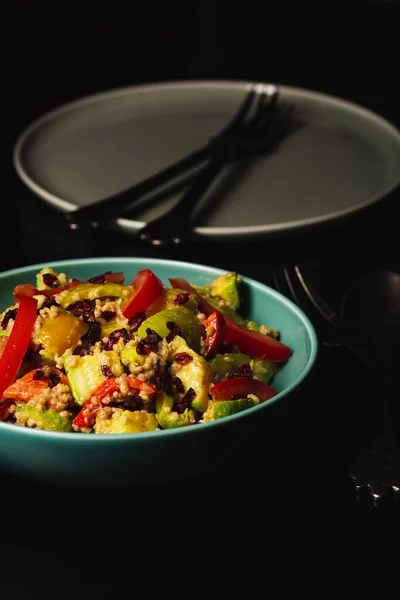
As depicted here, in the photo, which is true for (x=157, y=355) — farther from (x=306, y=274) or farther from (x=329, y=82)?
(x=329, y=82)

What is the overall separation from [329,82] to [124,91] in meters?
1.34

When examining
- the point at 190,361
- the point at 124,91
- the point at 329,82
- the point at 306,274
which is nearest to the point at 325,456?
the point at 190,361

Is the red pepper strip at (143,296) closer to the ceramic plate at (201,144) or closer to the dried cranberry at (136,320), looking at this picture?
the dried cranberry at (136,320)

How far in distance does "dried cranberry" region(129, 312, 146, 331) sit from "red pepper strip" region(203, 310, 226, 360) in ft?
0.33

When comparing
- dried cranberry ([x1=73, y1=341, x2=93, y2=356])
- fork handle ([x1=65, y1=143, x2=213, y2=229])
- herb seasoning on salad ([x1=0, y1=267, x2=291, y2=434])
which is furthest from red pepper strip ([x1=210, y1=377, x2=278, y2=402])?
fork handle ([x1=65, y1=143, x2=213, y2=229])

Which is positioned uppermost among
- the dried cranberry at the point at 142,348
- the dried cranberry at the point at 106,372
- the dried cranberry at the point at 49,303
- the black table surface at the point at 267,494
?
the dried cranberry at the point at 142,348

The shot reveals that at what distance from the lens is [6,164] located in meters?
2.75

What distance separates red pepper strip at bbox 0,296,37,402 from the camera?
51.5 inches

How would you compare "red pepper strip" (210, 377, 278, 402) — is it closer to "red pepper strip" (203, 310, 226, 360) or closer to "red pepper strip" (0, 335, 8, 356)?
"red pepper strip" (203, 310, 226, 360)

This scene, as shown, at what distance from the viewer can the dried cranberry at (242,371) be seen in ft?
4.48

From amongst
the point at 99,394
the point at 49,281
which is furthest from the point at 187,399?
the point at 49,281

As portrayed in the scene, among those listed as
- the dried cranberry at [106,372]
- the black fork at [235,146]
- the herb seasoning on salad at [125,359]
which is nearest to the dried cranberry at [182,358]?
the herb seasoning on salad at [125,359]

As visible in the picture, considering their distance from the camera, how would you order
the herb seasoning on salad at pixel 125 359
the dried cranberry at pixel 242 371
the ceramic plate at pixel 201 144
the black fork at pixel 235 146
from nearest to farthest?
the herb seasoning on salad at pixel 125 359 < the dried cranberry at pixel 242 371 < the black fork at pixel 235 146 < the ceramic plate at pixel 201 144

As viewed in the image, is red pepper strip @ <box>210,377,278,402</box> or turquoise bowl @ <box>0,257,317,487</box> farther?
red pepper strip @ <box>210,377,278,402</box>
